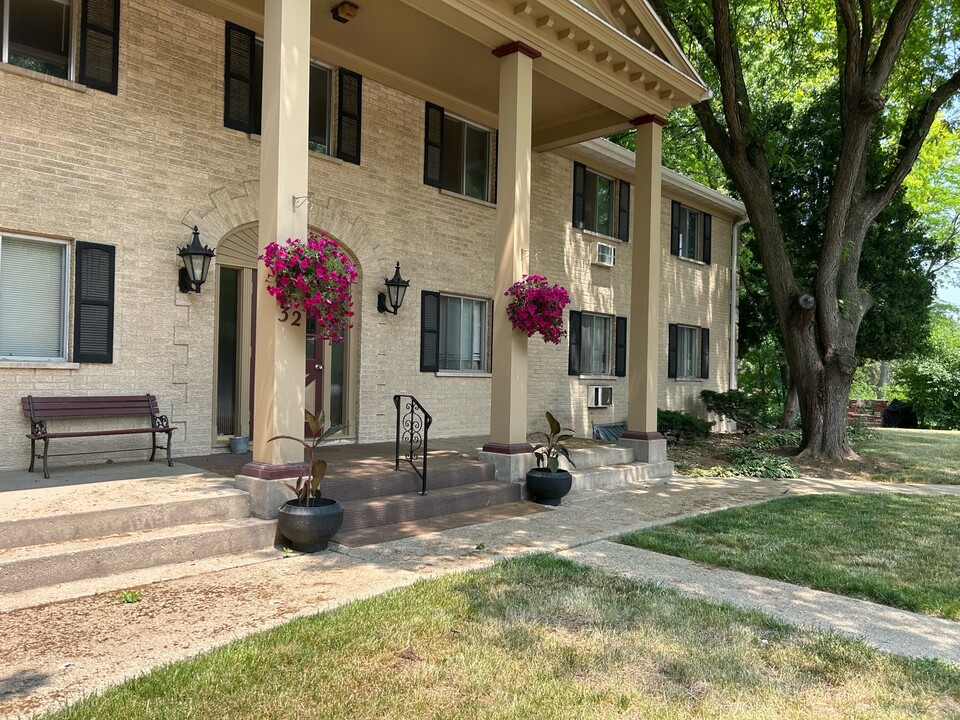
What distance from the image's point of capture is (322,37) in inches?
363

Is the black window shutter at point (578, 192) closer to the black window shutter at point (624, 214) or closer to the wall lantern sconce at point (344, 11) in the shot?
the black window shutter at point (624, 214)

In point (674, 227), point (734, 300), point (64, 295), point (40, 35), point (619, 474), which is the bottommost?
point (619, 474)

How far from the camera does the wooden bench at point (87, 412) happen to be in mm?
6691

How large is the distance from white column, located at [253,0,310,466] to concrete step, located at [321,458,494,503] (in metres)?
0.72

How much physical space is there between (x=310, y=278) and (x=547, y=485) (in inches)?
142

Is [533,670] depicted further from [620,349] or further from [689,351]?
[689,351]

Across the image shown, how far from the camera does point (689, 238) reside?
17453 mm

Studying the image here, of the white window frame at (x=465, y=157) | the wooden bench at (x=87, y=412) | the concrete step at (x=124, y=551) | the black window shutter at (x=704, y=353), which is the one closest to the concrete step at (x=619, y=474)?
the concrete step at (x=124, y=551)

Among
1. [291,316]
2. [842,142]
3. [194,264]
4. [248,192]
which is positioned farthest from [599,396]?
[291,316]

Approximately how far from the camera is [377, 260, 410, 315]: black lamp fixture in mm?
10211

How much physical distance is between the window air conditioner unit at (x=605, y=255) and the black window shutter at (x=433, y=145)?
4275 millimetres

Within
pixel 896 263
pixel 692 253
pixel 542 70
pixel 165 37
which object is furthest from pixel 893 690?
pixel 896 263

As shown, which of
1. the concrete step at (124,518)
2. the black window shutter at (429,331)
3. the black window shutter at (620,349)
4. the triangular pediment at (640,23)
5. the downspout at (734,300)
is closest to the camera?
the concrete step at (124,518)

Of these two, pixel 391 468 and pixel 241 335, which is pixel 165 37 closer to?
pixel 241 335
